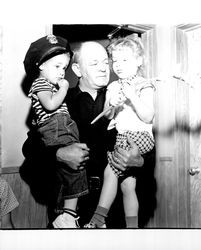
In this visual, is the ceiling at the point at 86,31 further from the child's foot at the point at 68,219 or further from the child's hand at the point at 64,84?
the child's foot at the point at 68,219

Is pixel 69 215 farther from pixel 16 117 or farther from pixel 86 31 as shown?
pixel 86 31

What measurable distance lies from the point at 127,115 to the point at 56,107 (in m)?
0.35

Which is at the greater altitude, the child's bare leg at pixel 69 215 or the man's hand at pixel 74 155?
the man's hand at pixel 74 155

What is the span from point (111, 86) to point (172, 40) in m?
0.38

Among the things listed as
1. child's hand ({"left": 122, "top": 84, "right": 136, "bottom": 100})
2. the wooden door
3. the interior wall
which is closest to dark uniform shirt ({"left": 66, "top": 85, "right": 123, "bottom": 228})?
child's hand ({"left": 122, "top": 84, "right": 136, "bottom": 100})

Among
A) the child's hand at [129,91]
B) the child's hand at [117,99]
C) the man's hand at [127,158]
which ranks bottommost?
the man's hand at [127,158]

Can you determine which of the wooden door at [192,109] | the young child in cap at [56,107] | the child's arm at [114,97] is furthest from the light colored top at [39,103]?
the wooden door at [192,109]

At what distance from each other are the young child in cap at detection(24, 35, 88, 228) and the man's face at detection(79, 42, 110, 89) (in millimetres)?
90

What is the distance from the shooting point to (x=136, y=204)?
226 cm

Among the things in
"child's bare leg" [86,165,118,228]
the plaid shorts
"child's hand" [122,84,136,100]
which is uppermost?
"child's hand" [122,84,136,100]

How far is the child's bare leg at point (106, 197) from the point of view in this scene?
88.7 inches

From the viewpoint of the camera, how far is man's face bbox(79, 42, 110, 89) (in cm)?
230

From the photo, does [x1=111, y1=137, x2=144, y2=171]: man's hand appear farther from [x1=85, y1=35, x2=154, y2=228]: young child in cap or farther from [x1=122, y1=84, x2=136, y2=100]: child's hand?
[x1=122, y1=84, x2=136, y2=100]: child's hand
